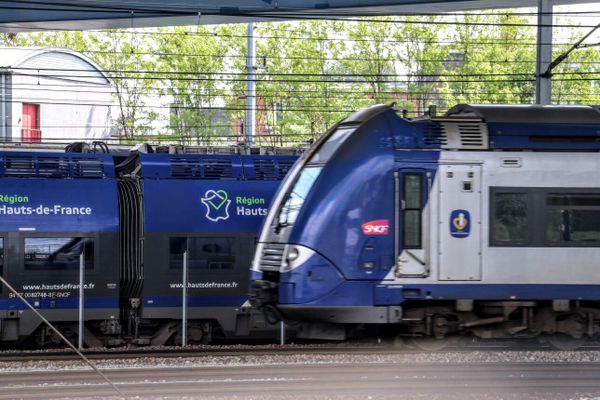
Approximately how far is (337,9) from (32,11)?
7.08 metres

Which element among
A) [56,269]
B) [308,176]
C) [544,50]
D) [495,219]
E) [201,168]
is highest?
[544,50]

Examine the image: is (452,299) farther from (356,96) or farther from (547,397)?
(356,96)

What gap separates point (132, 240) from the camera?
56.7 ft

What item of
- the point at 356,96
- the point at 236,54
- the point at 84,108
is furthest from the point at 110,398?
the point at 84,108

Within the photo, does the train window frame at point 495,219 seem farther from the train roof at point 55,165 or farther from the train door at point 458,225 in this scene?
the train roof at point 55,165

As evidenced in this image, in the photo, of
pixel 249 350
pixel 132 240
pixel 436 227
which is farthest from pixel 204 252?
pixel 436 227

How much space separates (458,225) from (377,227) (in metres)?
1.25

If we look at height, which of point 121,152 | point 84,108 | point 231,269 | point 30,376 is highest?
point 84,108

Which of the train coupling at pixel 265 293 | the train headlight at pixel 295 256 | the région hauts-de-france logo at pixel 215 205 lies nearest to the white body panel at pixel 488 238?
the train headlight at pixel 295 256

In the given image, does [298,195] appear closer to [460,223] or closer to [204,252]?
[460,223]

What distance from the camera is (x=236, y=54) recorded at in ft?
121

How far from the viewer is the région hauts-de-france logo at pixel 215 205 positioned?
17.3 meters

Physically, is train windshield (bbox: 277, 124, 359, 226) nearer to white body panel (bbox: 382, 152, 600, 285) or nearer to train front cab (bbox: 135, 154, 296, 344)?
white body panel (bbox: 382, 152, 600, 285)

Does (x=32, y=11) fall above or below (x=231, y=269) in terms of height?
above
